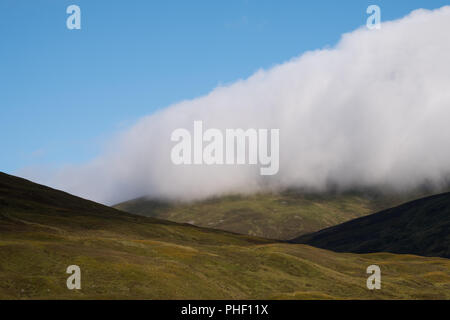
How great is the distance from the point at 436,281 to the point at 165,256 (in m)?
70.6

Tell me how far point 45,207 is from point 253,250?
72.4 meters

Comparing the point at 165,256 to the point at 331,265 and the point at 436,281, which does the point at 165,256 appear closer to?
the point at 331,265

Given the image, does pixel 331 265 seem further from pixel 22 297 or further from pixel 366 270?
pixel 22 297

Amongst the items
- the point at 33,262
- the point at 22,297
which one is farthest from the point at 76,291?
the point at 33,262

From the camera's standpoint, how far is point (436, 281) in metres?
133

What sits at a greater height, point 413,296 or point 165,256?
point 165,256

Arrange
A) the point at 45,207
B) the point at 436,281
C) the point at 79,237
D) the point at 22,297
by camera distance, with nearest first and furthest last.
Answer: the point at 22,297
the point at 79,237
the point at 436,281
the point at 45,207

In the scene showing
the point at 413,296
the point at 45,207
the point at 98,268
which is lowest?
the point at 413,296

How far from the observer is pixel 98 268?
87062 millimetres

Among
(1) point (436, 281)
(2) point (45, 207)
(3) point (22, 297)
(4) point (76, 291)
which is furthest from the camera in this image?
(2) point (45, 207)

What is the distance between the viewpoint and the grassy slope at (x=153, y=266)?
267 feet

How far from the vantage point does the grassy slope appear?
81.2 meters

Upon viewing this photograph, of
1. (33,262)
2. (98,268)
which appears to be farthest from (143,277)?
(33,262)

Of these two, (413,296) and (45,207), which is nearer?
(413,296)
